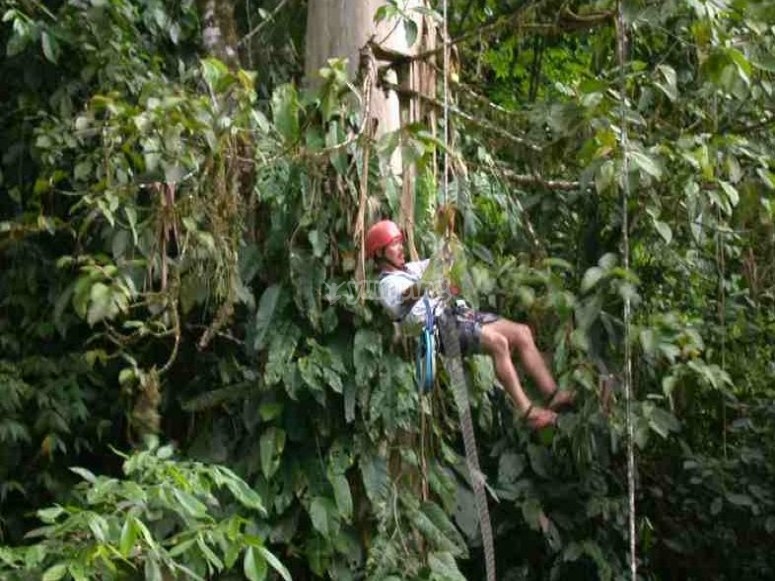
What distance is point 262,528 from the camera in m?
5.73

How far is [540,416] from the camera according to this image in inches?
236

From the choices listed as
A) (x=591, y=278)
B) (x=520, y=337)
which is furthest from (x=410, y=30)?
(x=520, y=337)

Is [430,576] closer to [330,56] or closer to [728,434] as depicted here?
[330,56]

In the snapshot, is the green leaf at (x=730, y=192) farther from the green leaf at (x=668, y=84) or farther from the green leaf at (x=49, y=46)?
the green leaf at (x=49, y=46)

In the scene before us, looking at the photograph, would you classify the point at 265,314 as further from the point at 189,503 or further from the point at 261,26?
the point at 261,26

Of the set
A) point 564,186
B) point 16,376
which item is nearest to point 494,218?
point 564,186

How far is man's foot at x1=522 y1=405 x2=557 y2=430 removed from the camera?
235 inches

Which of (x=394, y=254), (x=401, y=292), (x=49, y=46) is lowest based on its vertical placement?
(x=401, y=292)

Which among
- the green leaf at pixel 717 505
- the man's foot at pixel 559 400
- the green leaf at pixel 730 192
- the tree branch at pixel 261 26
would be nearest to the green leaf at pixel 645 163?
the green leaf at pixel 730 192

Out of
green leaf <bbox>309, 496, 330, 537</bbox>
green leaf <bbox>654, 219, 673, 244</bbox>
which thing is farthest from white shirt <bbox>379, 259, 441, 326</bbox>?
green leaf <bbox>654, 219, 673, 244</bbox>

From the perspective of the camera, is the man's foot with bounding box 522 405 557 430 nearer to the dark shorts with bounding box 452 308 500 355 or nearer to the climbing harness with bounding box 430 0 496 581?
the dark shorts with bounding box 452 308 500 355

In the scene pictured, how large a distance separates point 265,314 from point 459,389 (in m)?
0.89

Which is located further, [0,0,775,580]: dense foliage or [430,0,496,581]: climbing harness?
[0,0,775,580]: dense foliage

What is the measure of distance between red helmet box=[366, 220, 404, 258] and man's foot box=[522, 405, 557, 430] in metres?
0.91
